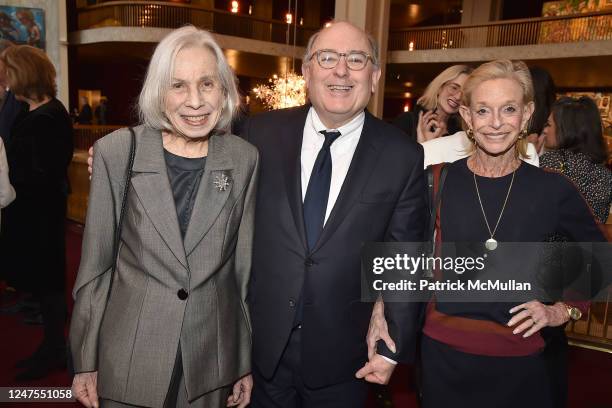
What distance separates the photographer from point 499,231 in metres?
1.67

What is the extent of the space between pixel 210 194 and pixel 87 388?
0.76 metres

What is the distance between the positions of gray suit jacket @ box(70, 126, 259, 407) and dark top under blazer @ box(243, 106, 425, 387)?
0.64 feet

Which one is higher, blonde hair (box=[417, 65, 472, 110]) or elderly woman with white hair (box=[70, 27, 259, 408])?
blonde hair (box=[417, 65, 472, 110])

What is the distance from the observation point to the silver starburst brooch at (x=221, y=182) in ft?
4.92

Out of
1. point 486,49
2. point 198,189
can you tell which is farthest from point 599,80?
point 198,189

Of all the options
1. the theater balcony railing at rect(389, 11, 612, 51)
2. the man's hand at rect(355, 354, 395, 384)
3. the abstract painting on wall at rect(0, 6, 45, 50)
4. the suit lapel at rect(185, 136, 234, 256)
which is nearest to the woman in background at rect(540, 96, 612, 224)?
the man's hand at rect(355, 354, 395, 384)

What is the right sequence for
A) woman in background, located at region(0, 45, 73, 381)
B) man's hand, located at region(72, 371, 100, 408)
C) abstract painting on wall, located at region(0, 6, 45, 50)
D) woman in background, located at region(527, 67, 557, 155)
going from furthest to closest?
abstract painting on wall, located at region(0, 6, 45, 50), woman in background, located at region(0, 45, 73, 381), woman in background, located at region(527, 67, 557, 155), man's hand, located at region(72, 371, 100, 408)

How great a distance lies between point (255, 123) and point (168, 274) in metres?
0.72

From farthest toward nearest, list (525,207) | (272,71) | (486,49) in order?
(272,71) < (486,49) < (525,207)

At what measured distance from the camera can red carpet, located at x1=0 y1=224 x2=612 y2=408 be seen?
315cm

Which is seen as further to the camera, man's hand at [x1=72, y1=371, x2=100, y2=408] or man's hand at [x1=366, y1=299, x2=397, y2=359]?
man's hand at [x1=366, y1=299, x2=397, y2=359]

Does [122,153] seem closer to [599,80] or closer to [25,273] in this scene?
[25,273]

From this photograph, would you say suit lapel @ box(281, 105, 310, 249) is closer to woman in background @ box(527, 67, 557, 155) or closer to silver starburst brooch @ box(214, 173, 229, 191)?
silver starburst brooch @ box(214, 173, 229, 191)

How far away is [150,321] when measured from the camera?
1.44 meters
